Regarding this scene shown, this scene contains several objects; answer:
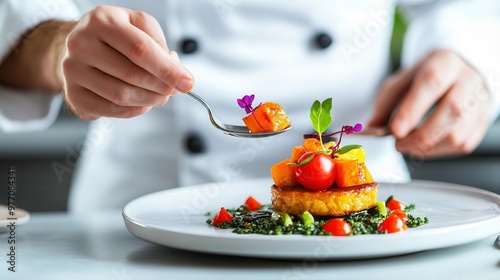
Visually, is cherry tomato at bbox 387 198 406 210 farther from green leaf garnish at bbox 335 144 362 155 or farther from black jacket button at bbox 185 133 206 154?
black jacket button at bbox 185 133 206 154

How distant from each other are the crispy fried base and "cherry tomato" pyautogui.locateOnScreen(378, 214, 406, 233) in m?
0.17

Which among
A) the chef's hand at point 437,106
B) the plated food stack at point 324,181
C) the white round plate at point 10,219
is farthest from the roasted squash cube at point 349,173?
the white round plate at point 10,219

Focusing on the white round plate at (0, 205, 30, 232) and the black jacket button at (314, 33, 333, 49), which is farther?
the black jacket button at (314, 33, 333, 49)

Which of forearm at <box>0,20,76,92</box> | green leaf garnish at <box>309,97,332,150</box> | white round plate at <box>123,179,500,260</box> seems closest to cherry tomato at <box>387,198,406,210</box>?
white round plate at <box>123,179,500,260</box>

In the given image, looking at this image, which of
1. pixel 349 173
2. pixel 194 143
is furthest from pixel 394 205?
pixel 194 143

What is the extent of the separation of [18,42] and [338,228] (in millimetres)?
1469

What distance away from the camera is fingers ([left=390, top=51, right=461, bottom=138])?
7.45 ft

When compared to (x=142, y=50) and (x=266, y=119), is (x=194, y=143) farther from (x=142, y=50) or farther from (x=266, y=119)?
(x=142, y=50)

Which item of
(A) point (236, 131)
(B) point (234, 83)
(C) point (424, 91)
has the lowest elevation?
(A) point (236, 131)

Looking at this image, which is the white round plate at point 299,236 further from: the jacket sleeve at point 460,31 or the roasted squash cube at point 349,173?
the jacket sleeve at point 460,31

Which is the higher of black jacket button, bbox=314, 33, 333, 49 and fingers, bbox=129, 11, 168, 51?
black jacket button, bbox=314, 33, 333, 49

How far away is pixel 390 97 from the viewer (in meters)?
2.44

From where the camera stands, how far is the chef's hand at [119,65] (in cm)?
154

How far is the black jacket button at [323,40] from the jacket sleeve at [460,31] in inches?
15.0
